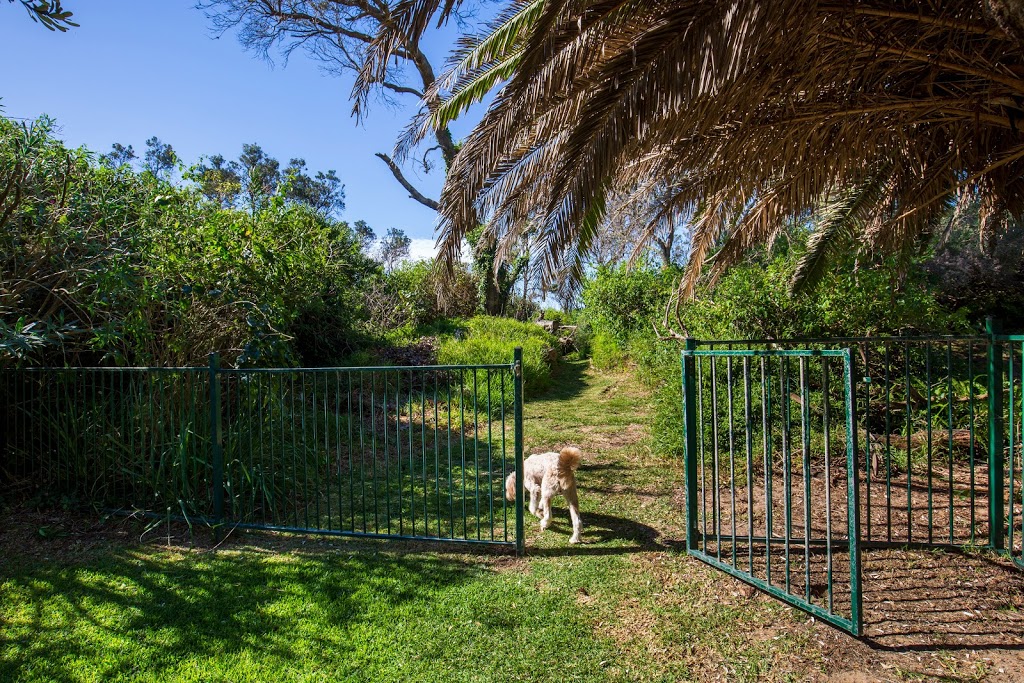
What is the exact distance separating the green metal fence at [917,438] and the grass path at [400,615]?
60 centimetres

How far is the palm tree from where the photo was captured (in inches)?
125

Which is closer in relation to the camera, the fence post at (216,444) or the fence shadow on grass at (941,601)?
the fence shadow on grass at (941,601)

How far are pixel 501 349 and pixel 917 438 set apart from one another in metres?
8.25

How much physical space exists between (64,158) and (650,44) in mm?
6113

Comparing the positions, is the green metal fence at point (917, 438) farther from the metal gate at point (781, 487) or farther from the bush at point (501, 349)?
the bush at point (501, 349)

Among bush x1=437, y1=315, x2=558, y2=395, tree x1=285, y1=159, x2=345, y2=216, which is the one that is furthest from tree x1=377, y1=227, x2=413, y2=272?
bush x1=437, y1=315, x2=558, y2=395

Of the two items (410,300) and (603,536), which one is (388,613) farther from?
(410,300)

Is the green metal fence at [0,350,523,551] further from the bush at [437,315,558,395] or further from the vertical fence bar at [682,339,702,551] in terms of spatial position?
the bush at [437,315,558,395]

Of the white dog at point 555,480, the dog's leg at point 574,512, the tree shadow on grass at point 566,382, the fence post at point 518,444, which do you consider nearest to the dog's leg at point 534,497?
the white dog at point 555,480

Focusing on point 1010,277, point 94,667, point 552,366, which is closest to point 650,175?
point 94,667

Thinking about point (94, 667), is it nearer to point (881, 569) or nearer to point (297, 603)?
point (297, 603)

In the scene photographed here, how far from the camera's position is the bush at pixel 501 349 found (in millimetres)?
12727

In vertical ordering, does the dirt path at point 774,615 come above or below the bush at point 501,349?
below

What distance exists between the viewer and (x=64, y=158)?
19.9 ft
